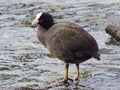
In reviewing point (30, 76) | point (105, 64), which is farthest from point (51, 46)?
point (105, 64)

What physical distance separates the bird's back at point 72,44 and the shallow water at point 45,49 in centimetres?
45

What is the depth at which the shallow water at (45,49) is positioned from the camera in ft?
28.7

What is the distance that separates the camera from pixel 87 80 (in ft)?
26.9

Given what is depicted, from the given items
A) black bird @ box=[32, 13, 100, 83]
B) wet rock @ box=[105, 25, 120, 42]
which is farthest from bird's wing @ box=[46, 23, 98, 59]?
wet rock @ box=[105, 25, 120, 42]

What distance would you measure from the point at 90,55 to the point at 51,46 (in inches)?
25.3

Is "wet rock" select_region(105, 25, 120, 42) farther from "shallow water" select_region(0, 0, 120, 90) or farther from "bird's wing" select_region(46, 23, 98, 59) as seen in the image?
"bird's wing" select_region(46, 23, 98, 59)

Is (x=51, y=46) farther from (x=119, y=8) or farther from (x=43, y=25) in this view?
(x=119, y=8)

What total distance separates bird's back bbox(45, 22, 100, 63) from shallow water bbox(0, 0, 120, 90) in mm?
454

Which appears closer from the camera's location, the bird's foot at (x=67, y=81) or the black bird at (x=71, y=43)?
the black bird at (x=71, y=43)

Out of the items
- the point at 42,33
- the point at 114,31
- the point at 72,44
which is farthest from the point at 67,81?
the point at 114,31

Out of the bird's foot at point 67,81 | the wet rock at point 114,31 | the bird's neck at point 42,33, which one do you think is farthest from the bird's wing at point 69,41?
the wet rock at point 114,31

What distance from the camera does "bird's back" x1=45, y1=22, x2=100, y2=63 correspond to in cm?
784

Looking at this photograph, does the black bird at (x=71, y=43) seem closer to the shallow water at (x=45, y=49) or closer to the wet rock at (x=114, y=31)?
the shallow water at (x=45, y=49)

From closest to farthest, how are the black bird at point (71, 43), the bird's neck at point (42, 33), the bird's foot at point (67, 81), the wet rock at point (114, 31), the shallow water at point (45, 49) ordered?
1. the black bird at point (71, 43)
2. the bird's foot at point (67, 81)
3. the bird's neck at point (42, 33)
4. the shallow water at point (45, 49)
5. the wet rock at point (114, 31)
